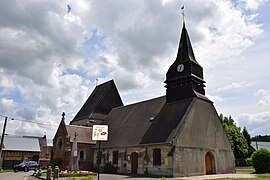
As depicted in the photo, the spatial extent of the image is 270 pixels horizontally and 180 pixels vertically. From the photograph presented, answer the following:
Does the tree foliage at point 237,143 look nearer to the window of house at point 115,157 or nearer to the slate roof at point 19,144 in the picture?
the window of house at point 115,157

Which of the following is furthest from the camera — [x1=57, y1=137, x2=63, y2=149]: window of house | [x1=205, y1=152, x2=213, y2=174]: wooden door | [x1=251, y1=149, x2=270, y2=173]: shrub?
[x1=57, y1=137, x2=63, y2=149]: window of house

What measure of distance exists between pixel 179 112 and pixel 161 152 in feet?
14.2

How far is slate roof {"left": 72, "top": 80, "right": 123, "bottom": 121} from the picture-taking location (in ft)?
132

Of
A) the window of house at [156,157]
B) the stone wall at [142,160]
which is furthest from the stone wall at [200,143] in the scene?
the window of house at [156,157]

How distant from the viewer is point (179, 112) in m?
25.3

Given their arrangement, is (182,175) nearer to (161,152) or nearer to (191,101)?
(161,152)

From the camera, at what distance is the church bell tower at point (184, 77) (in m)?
27.0

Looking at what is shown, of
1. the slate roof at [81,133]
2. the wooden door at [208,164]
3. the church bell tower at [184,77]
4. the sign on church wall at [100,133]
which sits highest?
the church bell tower at [184,77]

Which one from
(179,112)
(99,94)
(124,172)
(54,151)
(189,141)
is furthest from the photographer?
(99,94)

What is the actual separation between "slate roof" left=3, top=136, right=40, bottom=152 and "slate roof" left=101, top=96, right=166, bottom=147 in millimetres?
22189

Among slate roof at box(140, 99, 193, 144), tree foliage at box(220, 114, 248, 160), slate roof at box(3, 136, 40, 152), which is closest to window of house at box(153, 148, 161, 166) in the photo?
slate roof at box(140, 99, 193, 144)

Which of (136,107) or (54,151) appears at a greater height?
(136,107)

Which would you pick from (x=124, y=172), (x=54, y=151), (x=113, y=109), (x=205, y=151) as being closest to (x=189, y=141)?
(x=205, y=151)

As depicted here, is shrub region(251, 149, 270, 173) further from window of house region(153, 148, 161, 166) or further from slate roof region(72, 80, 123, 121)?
slate roof region(72, 80, 123, 121)
